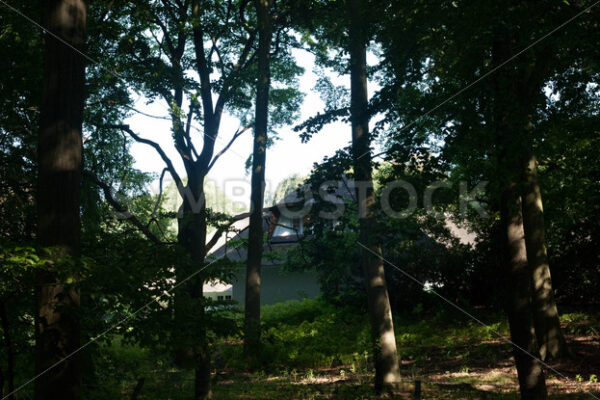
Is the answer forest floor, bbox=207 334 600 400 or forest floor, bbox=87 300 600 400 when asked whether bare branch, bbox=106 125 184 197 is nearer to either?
forest floor, bbox=87 300 600 400

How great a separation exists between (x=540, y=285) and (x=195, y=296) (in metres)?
8.20

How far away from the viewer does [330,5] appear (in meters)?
12.8

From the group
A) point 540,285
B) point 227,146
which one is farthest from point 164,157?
point 540,285

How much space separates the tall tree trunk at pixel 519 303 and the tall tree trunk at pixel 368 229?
9.62 ft

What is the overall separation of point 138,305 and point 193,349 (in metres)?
1.06

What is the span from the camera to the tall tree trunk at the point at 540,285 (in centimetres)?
1191

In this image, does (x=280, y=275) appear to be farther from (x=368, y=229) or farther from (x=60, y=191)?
(x=60, y=191)

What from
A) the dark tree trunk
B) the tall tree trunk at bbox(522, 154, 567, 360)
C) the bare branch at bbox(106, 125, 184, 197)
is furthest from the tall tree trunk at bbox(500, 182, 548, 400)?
the bare branch at bbox(106, 125, 184, 197)

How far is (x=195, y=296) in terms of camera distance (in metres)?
9.81

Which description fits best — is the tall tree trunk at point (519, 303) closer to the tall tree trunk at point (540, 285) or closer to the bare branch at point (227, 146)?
the tall tree trunk at point (540, 285)

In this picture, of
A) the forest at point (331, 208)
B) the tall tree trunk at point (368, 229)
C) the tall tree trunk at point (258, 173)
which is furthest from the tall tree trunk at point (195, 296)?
the tall tree trunk at point (368, 229)

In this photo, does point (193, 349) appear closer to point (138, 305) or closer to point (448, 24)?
point (138, 305)

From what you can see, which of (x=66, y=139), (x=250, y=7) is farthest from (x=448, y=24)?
(x=250, y=7)

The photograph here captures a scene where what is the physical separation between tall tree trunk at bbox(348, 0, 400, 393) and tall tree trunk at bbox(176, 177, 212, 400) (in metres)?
3.69
